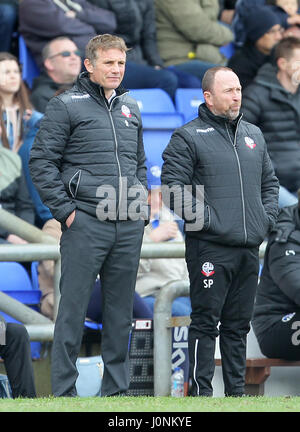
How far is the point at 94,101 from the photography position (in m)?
6.14

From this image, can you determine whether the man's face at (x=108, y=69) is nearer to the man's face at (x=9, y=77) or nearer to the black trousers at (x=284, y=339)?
the black trousers at (x=284, y=339)

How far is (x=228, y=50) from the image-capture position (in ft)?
39.5

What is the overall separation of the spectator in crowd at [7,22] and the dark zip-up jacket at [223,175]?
155 inches

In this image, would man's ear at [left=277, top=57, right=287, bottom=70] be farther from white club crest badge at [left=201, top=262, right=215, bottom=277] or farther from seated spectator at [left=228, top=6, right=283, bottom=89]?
white club crest badge at [left=201, top=262, right=215, bottom=277]

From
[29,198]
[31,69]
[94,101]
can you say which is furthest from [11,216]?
[31,69]

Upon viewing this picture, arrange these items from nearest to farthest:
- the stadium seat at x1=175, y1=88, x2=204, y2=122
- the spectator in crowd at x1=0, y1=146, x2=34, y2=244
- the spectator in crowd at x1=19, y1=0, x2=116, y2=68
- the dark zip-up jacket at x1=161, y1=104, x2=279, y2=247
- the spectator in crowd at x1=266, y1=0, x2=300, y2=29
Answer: the dark zip-up jacket at x1=161, y1=104, x2=279, y2=247, the spectator in crowd at x1=0, y1=146, x2=34, y2=244, the spectator in crowd at x1=19, y1=0, x2=116, y2=68, the stadium seat at x1=175, y1=88, x2=204, y2=122, the spectator in crowd at x1=266, y1=0, x2=300, y2=29

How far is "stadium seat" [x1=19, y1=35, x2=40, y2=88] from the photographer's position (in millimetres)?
9852

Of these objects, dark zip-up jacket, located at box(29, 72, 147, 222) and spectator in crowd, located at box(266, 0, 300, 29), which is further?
spectator in crowd, located at box(266, 0, 300, 29)

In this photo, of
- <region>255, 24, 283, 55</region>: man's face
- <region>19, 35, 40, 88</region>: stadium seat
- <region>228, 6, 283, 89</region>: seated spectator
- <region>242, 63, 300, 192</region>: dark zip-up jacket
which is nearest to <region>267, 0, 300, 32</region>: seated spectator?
<region>228, 6, 283, 89</region>: seated spectator

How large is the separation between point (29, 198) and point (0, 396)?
2.26 m

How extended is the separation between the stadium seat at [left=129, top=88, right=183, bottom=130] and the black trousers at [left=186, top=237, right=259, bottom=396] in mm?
3430

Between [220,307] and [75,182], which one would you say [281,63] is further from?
[75,182]

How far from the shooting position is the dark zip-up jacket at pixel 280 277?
6.98m

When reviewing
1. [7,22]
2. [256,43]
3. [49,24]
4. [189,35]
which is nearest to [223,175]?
[49,24]
